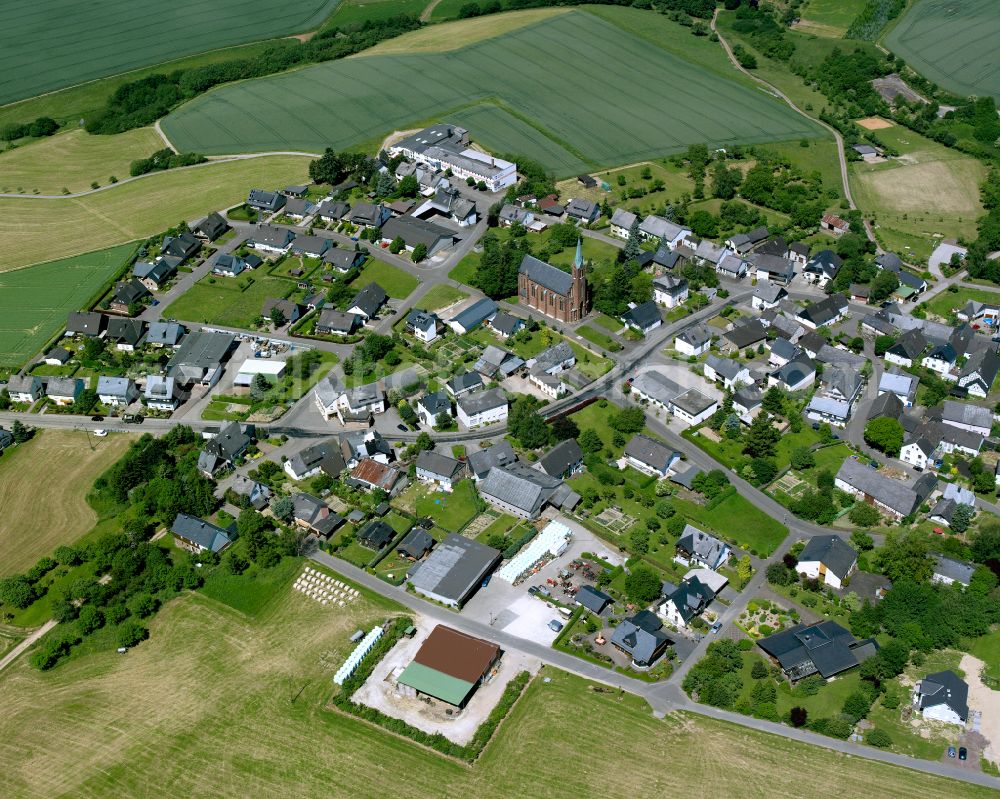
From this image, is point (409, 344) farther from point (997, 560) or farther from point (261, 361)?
point (997, 560)

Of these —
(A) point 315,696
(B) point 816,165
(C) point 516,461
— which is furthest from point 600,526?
(B) point 816,165

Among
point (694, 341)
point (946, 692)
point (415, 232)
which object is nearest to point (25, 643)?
point (946, 692)

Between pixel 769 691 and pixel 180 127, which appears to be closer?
pixel 769 691

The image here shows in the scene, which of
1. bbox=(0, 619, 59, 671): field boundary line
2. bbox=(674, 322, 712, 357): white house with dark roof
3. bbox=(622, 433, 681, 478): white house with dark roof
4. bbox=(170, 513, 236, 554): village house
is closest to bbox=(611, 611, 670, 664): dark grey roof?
bbox=(622, 433, 681, 478): white house with dark roof

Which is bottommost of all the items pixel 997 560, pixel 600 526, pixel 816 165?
pixel 600 526

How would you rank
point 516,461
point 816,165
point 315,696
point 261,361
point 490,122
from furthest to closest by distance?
point 490,122 → point 816,165 → point 261,361 → point 516,461 → point 315,696
